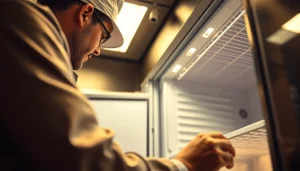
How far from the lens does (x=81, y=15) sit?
87 cm

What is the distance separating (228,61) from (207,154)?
0.95 meters

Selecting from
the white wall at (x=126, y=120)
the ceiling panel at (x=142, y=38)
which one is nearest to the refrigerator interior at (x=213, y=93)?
the white wall at (x=126, y=120)

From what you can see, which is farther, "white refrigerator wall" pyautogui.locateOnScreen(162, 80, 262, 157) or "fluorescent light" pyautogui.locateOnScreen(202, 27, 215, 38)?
"white refrigerator wall" pyautogui.locateOnScreen(162, 80, 262, 157)

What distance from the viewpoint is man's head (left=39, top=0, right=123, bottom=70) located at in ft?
2.80

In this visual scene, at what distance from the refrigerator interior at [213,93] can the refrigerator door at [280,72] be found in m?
0.55

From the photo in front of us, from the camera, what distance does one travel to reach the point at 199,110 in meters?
1.79

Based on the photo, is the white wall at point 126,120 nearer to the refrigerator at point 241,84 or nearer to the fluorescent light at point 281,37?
the refrigerator at point 241,84

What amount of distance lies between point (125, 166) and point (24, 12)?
0.36m

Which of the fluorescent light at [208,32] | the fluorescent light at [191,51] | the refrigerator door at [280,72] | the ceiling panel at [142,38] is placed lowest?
the refrigerator door at [280,72]

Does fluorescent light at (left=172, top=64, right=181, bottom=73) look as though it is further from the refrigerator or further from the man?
the man

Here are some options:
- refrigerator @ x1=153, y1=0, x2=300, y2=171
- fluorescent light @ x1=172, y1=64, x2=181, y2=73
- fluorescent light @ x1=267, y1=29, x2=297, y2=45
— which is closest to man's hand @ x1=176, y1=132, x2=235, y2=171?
refrigerator @ x1=153, y1=0, x2=300, y2=171

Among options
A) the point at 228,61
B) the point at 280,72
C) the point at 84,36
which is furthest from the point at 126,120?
the point at 280,72

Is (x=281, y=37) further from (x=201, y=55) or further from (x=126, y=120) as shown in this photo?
(x=126, y=120)

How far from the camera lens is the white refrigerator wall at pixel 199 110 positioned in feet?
5.67
